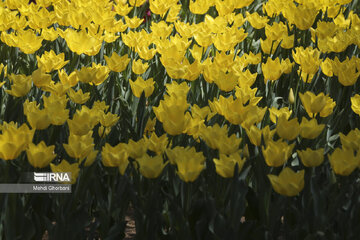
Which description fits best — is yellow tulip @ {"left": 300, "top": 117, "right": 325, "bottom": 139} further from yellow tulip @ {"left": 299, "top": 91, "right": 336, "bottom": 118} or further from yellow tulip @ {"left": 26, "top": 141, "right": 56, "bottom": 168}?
yellow tulip @ {"left": 26, "top": 141, "right": 56, "bottom": 168}

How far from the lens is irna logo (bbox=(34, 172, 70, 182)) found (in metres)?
1.73

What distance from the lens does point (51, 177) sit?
1777mm

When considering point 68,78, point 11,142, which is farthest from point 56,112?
point 68,78

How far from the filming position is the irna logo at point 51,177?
173cm

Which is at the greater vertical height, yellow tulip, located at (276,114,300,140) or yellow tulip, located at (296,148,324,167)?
yellow tulip, located at (276,114,300,140)

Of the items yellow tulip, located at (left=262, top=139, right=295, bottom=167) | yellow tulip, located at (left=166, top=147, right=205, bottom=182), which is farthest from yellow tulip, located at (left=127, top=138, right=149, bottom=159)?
yellow tulip, located at (left=262, top=139, right=295, bottom=167)

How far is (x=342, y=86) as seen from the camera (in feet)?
8.68

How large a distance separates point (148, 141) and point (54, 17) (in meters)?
1.55

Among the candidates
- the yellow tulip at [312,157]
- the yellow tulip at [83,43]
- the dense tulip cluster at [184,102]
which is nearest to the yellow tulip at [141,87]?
the dense tulip cluster at [184,102]

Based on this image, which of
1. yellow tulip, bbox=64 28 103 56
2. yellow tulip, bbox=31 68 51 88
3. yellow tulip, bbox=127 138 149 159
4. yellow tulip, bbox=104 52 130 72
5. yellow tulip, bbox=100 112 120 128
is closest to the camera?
yellow tulip, bbox=127 138 149 159

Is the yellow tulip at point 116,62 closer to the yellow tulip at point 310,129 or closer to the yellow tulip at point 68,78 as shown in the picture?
the yellow tulip at point 68,78

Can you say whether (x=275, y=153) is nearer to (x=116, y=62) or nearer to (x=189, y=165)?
(x=189, y=165)

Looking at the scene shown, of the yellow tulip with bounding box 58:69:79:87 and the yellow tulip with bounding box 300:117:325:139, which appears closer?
the yellow tulip with bounding box 300:117:325:139

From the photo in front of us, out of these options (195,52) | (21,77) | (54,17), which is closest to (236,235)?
(21,77)
